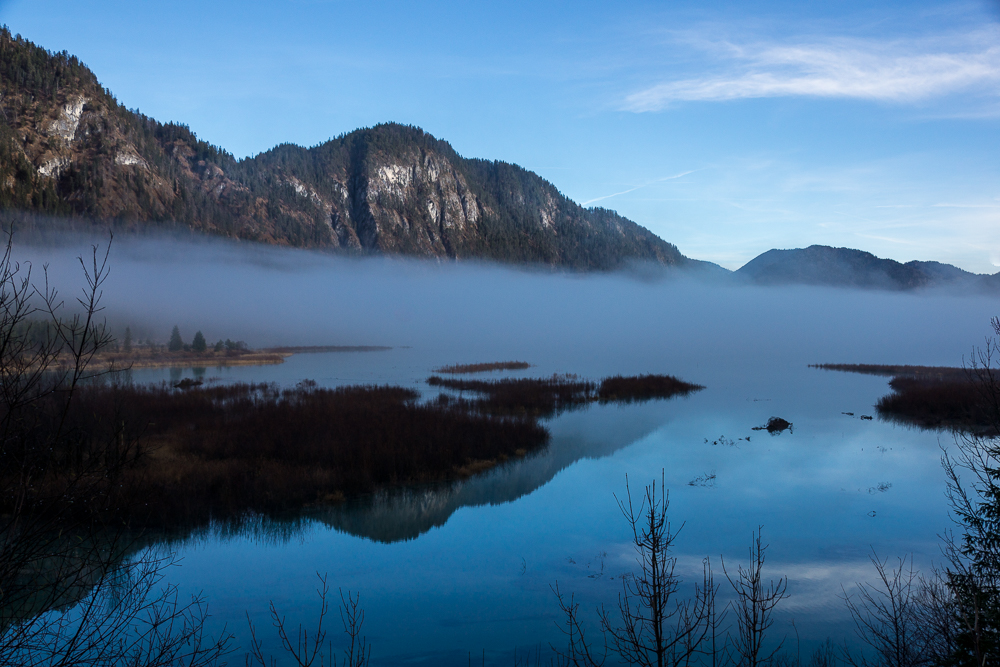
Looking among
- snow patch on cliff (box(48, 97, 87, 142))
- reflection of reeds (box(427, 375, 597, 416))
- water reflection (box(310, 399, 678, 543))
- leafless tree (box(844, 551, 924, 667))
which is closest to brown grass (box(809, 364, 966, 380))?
reflection of reeds (box(427, 375, 597, 416))

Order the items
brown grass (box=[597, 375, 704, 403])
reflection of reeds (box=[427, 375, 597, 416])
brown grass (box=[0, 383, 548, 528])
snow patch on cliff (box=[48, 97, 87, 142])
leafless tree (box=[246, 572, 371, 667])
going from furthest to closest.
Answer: snow patch on cliff (box=[48, 97, 87, 142]), brown grass (box=[597, 375, 704, 403]), reflection of reeds (box=[427, 375, 597, 416]), brown grass (box=[0, 383, 548, 528]), leafless tree (box=[246, 572, 371, 667])

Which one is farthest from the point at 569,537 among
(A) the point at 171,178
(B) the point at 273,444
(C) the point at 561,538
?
(A) the point at 171,178

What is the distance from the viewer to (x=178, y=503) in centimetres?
1494

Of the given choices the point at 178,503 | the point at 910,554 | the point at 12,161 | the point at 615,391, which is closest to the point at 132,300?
the point at 12,161

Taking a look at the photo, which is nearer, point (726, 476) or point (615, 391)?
point (726, 476)

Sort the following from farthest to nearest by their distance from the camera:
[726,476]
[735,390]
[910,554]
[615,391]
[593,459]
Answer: [735,390], [615,391], [593,459], [726,476], [910,554]

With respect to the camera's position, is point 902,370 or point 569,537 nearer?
point 569,537

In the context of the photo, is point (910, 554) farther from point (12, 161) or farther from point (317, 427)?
point (12, 161)

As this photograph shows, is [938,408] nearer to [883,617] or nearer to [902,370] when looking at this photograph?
[883,617]

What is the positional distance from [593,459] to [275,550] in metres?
12.8

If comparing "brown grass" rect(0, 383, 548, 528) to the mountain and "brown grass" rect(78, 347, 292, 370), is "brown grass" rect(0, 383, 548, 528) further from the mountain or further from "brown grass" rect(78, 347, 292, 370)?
the mountain

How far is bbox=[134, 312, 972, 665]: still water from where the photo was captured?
10625 mm

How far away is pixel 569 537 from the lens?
1485cm

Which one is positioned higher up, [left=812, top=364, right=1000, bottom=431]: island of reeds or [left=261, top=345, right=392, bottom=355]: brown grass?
[left=812, top=364, right=1000, bottom=431]: island of reeds
